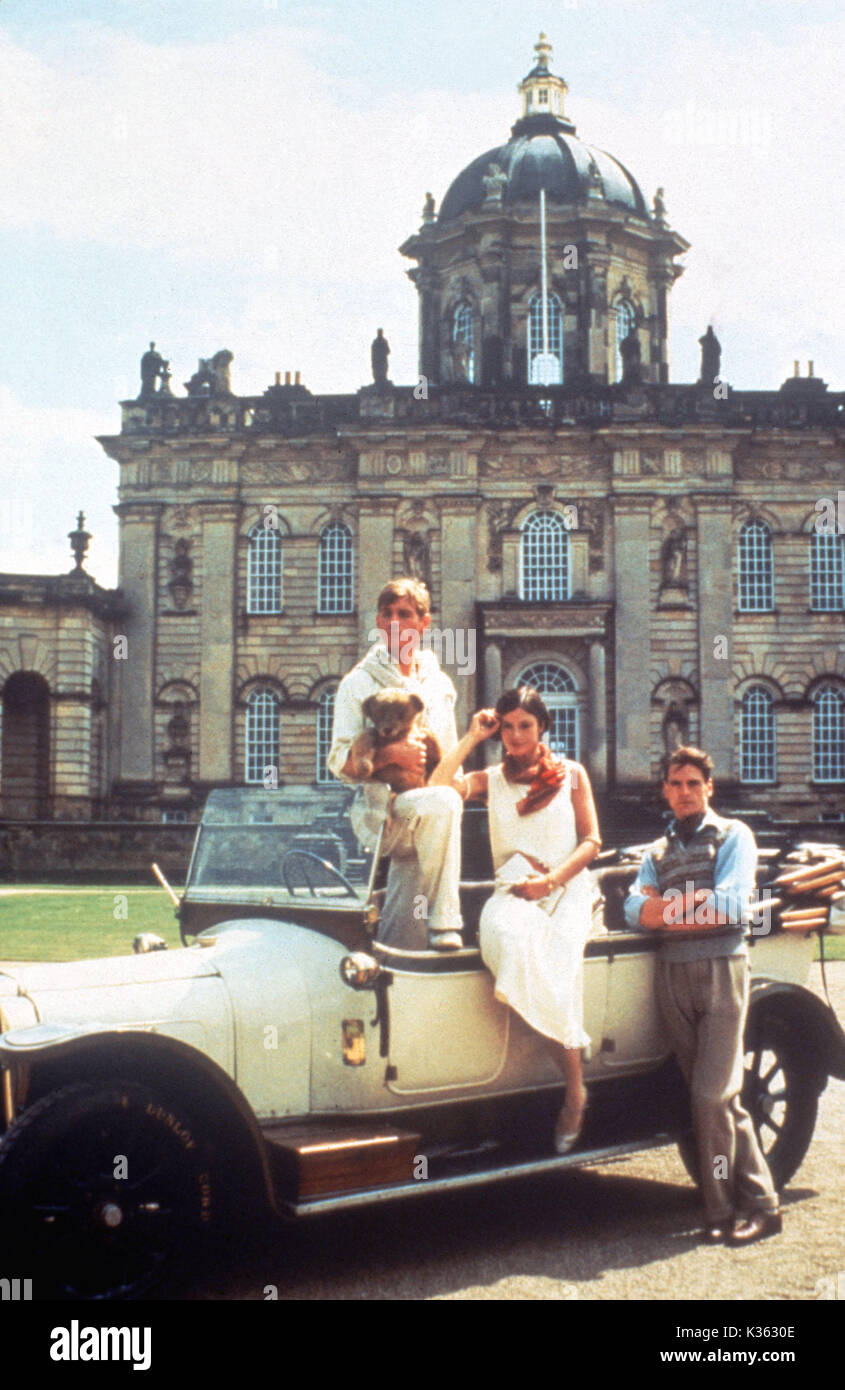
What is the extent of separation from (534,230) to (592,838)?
46457 millimetres

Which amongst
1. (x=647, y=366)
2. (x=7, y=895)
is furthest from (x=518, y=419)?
(x=7, y=895)

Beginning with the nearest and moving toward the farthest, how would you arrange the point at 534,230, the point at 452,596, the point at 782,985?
the point at 782,985 < the point at 452,596 < the point at 534,230

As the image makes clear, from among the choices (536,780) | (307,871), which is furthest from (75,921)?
(536,780)

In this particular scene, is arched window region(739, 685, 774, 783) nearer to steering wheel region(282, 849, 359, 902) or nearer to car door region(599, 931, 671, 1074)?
car door region(599, 931, 671, 1074)

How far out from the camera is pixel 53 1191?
15.4 feet

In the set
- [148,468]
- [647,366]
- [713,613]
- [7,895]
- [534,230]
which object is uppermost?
[534,230]

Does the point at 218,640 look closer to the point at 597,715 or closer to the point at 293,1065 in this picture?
the point at 597,715

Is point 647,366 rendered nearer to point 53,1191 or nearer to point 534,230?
point 534,230

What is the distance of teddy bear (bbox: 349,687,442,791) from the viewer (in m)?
6.02

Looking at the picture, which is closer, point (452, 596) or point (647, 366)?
point (452, 596)

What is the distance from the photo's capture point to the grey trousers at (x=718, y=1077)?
20.5ft

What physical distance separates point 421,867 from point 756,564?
129 feet

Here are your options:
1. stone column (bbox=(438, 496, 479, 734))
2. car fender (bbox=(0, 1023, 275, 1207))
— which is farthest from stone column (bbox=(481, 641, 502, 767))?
car fender (bbox=(0, 1023, 275, 1207))

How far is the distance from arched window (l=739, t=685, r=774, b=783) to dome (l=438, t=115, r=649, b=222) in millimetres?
18203
